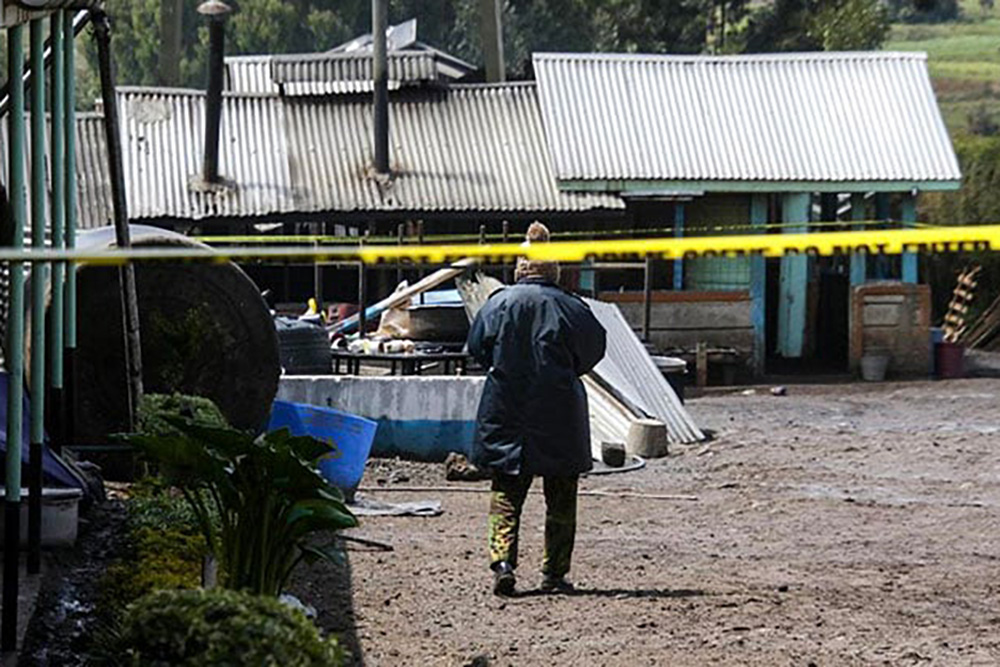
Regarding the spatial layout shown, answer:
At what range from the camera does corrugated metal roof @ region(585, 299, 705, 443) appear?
1867 cm

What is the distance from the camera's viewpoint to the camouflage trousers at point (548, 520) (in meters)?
10.2

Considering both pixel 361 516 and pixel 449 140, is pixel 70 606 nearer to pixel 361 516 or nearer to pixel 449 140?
pixel 361 516

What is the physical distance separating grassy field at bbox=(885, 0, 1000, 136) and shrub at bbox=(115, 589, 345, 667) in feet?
186

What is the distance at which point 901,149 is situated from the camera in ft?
93.1

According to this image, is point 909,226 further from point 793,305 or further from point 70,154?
point 70,154

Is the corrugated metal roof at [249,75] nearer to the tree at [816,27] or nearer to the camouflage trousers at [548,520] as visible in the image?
the tree at [816,27]

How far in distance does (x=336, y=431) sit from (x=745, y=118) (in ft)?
55.7

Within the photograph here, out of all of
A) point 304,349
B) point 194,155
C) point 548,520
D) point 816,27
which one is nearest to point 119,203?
point 548,520

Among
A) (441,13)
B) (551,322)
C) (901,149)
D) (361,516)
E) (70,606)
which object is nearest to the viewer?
(70,606)

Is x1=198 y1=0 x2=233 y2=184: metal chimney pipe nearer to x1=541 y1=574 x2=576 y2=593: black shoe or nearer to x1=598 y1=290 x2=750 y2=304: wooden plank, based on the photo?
x1=598 y1=290 x2=750 y2=304: wooden plank

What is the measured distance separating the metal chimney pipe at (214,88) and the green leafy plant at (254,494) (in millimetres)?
19424

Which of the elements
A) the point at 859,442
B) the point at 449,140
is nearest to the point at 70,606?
the point at 859,442

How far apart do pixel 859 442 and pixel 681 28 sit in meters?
31.9

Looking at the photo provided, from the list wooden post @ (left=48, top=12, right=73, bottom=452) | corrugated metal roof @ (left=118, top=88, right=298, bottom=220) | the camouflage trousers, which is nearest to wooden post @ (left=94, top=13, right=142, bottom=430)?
wooden post @ (left=48, top=12, right=73, bottom=452)
